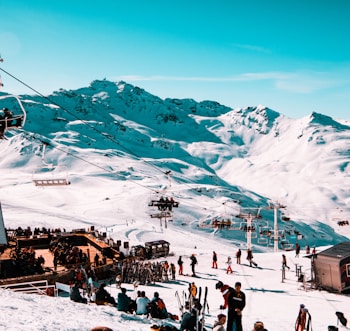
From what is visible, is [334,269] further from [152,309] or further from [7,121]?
[7,121]

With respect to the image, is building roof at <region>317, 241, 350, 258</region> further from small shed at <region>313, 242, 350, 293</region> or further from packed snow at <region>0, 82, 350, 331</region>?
packed snow at <region>0, 82, 350, 331</region>

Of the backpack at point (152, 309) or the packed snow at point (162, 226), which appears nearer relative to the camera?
→ the packed snow at point (162, 226)

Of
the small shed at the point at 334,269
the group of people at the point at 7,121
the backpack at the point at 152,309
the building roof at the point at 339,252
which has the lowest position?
the backpack at the point at 152,309

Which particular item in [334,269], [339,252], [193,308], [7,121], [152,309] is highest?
[7,121]

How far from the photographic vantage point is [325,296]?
2044 centimetres

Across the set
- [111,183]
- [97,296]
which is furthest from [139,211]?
[97,296]

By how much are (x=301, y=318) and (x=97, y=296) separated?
7110mm

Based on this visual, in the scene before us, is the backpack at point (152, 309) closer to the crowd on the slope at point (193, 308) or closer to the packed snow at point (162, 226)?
the crowd on the slope at point (193, 308)

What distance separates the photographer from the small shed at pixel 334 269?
2108cm

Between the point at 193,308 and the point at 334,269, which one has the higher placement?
the point at 334,269

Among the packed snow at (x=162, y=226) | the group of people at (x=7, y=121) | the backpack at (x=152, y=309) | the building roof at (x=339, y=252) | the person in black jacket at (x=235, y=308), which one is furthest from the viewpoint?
the building roof at (x=339, y=252)

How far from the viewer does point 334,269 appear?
2133 cm

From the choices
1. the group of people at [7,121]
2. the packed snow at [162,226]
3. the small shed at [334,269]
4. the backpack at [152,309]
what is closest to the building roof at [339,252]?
the small shed at [334,269]

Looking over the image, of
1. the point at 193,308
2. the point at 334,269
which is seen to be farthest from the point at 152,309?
the point at 334,269
